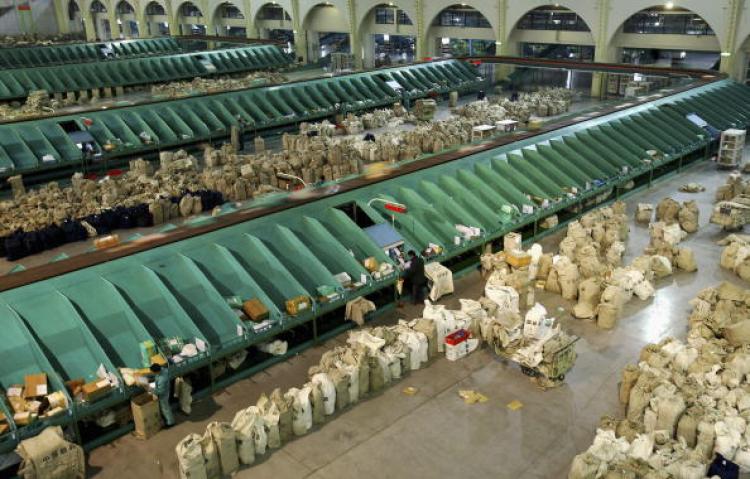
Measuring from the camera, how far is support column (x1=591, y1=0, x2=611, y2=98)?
28.3 meters

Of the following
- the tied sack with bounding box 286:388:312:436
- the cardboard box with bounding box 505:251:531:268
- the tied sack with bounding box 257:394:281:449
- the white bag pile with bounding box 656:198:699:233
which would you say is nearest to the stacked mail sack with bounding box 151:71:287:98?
the white bag pile with bounding box 656:198:699:233

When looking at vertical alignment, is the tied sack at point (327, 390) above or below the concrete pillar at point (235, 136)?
below

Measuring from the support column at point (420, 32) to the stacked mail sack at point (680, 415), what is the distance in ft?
96.3

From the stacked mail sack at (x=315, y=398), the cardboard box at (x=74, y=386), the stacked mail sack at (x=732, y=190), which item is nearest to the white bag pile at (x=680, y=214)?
the stacked mail sack at (x=732, y=190)

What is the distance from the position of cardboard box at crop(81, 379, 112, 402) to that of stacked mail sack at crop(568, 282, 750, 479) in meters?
5.06

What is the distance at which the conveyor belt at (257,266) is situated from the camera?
303 inches

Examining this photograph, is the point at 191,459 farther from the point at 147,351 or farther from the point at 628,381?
the point at 628,381

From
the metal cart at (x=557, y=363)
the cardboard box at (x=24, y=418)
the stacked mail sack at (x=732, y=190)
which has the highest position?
the cardboard box at (x=24, y=418)

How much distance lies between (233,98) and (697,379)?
1724 centimetres

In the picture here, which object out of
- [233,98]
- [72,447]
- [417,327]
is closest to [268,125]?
[233,98]

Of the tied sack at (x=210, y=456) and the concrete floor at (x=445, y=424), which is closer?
the tied sack at (x=210, y=456)

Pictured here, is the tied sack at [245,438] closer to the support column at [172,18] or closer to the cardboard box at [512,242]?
the cardboard box at [512,242]

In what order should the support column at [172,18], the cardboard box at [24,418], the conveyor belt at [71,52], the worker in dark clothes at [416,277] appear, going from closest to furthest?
the cardboard box at [24,418] → the worker in dark clothes at [416,277] → the conveyor belt at [71,52] → the support column at [172,18]

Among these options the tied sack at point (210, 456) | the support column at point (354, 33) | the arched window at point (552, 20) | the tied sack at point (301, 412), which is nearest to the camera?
the tied sack at point (210, 456)
